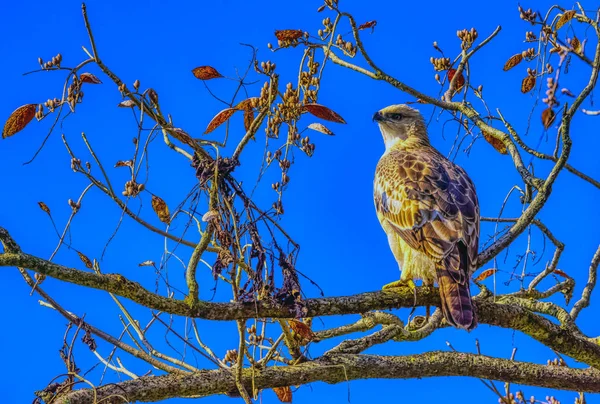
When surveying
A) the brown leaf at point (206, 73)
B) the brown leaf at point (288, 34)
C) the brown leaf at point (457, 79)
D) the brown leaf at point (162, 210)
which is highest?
the brown leaf at point (457, 79)

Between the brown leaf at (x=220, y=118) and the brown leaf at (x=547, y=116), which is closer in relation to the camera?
the brown leaf at (x=547, y=116)

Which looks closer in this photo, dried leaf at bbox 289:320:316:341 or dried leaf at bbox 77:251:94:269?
dried leaf at bbox 289:320:316:341

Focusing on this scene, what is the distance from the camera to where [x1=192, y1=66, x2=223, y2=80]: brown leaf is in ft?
15.6

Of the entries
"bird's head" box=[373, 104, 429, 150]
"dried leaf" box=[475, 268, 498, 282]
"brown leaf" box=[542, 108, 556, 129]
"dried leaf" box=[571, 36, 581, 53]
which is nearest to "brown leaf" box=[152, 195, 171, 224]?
"brown leaf" box=[542, 108, 556, 129]

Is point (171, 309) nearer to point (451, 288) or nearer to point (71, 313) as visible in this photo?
point (71, 313)

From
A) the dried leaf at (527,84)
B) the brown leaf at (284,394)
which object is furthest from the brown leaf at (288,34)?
the brown leaf at (284,394)

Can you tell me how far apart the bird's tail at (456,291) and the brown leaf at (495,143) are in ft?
3.80

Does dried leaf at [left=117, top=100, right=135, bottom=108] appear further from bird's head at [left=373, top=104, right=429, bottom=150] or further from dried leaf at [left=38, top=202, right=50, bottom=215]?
bird's head at [left=373, top=104, right=429, bottom=150]

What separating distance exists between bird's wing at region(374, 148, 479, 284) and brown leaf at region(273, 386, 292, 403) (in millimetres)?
1517

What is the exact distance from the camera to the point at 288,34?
17.9 feet

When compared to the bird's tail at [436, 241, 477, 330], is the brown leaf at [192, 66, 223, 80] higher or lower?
higher

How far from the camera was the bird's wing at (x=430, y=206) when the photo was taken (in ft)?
20.1

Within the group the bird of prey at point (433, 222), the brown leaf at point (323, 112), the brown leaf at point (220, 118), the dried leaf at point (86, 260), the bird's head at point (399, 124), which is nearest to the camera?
the brown leaf at point (323, 112)

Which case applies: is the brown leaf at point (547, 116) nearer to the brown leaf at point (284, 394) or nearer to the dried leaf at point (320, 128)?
the dried leaf at point (320, 128)
